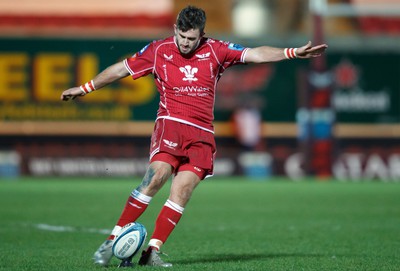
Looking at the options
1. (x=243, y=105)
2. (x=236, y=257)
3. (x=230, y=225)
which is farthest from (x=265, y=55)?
(x=243, y=105)

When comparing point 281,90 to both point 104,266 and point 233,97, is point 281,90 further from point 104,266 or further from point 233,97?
point 104,266

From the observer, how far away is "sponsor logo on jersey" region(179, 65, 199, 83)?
7836 millimetres

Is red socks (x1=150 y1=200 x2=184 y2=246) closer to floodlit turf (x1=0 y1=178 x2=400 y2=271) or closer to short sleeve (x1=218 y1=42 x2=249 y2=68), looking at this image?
floodlit turf (x1=0 y1=178 x2=400 y2=271)

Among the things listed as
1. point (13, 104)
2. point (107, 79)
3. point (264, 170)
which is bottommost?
point (264, 170)

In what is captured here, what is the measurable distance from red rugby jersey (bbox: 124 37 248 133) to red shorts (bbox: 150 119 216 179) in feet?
0.22

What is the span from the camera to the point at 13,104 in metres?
20.8

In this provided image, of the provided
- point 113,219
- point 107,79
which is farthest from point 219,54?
point 113,219

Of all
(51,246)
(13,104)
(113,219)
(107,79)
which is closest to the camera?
(107,79)

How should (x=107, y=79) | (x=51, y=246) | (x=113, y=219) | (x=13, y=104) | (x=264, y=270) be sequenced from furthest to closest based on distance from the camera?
(x=13, y=104) < (x=113, y=219) < (x=51, y=246) < (x=107, y=79) < (x=264, y=270)

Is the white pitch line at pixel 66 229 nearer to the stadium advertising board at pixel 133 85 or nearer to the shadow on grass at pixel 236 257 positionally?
the shadow on grass at pixel 236 257

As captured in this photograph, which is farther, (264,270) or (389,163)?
(389,163)

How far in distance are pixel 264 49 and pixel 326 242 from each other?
2679 millimetres

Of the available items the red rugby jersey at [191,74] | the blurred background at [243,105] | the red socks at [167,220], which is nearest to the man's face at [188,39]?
the red rugby jersey at [191,74]

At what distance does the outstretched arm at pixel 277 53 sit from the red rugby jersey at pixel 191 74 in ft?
0.26
